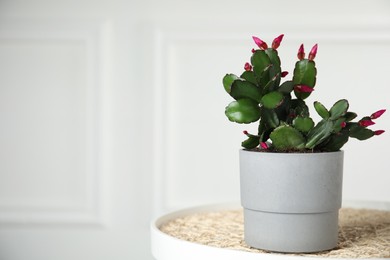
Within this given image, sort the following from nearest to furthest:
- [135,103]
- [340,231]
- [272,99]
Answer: [272,99] → [340,231] → [135,103]

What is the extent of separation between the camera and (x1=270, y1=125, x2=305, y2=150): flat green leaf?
0.92 metres

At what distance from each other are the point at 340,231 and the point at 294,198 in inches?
9.7

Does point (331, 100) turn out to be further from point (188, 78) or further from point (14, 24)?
point (14, 24)

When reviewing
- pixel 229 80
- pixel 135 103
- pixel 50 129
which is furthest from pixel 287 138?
pixel 50 129

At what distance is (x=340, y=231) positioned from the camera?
112 cm

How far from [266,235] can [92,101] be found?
5.12ft

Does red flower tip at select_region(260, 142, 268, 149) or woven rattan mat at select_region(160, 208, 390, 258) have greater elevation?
red flower tip at select_region(260, 142, 268, 149)

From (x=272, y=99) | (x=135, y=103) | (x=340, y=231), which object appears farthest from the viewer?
(x=135, y=103)

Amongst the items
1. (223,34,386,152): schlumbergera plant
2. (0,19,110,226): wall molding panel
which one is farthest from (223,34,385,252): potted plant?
(0,19,110,226): wall molding panel

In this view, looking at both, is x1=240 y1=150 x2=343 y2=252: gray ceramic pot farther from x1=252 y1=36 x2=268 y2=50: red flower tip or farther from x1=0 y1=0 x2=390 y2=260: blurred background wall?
x1=0 y1=0 x2=390 y2=260: blurred background wall

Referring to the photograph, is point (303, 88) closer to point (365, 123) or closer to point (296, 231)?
point (365, 123)

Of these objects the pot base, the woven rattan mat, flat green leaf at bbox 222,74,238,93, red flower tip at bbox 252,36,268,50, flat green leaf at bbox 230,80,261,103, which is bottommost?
→ the woven rattan mat

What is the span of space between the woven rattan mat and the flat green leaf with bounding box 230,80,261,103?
247 millimetres

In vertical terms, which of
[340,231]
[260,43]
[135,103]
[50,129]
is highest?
[260,43]
